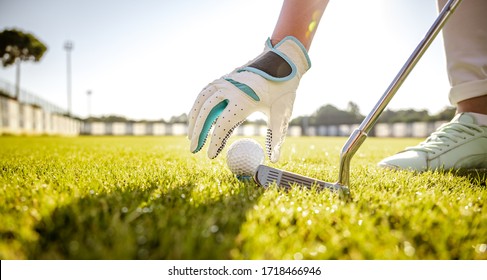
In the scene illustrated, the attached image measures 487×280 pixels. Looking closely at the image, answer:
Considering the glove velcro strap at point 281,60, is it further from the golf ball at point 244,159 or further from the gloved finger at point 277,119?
the golf ball at point 244,159

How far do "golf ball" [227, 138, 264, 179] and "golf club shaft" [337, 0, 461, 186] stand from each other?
65 cm

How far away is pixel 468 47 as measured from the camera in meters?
2.68

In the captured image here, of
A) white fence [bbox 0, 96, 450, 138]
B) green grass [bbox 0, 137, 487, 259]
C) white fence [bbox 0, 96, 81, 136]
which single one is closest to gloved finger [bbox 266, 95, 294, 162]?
green grass [bbox 0, 137, 487, 259]

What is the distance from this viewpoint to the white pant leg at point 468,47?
261 cm

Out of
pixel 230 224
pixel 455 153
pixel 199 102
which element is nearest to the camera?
pixel 230 224

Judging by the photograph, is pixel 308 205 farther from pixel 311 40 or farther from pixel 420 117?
pixel 420 117

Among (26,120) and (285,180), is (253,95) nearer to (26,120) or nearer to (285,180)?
(285,180)

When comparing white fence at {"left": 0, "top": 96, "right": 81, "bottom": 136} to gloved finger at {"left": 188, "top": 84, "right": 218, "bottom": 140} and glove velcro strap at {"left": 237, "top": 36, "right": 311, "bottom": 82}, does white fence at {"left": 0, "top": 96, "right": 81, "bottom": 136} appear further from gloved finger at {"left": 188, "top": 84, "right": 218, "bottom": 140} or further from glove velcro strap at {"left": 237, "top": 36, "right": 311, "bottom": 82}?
glove velcro strap at {"left": 237, "top": 36, "right": 311, "bottom": 82}

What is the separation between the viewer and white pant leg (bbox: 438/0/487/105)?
261cm

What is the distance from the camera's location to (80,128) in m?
51.0

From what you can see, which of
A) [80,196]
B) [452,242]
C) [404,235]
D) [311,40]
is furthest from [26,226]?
[311,40]

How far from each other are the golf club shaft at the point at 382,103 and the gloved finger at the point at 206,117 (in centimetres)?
85

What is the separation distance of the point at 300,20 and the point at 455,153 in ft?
5.33

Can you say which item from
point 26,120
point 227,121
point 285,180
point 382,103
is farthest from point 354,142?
point 26,120
